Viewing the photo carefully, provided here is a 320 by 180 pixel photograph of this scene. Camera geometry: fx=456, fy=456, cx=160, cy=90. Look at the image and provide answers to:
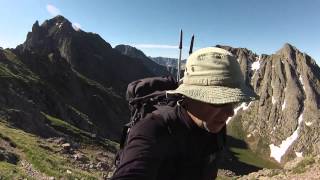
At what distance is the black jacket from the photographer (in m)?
2.95

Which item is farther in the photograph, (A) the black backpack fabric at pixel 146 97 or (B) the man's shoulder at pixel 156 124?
(A) the black backpack fabric at pixel 146 97

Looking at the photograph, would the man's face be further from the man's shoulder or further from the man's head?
the man's shoulder

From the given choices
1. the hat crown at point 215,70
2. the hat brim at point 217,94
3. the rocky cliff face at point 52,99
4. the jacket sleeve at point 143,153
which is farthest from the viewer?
the rocky cliff face at point 52,99

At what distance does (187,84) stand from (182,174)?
0.70m

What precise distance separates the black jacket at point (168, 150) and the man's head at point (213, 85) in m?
0.16

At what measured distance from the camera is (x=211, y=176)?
3.76 meters

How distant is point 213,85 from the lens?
342 cm

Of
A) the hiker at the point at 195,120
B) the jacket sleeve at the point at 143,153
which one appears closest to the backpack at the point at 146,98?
the hiker at the point at 195,120

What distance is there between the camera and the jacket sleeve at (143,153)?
2.90 metres

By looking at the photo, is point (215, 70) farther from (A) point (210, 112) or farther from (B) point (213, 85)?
(A) point (210, 112)

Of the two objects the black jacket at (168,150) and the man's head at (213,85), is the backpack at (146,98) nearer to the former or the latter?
the black jacket at (168,150)

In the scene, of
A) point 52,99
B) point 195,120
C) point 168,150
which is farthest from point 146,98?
point 52,99

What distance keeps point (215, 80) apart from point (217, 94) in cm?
13

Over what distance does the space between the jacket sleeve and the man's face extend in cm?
40
